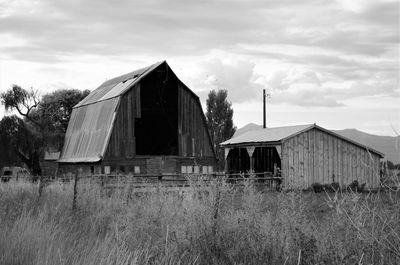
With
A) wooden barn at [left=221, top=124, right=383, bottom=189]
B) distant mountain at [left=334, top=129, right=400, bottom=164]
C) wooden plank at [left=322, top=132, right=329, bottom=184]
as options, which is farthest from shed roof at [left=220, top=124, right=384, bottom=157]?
distant mountain at [left=334, top=129, right=400, bottom=164]

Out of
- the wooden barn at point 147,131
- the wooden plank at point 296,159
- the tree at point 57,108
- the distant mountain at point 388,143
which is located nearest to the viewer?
the distant mountain at point 388,143

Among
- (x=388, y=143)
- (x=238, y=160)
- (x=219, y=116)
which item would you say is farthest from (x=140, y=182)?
(x=219, y=116)

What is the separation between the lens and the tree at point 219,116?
6038 cm

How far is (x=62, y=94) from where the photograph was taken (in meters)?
52.2

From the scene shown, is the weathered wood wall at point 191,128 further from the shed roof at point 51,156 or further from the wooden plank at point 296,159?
the shed roof at point 51,156

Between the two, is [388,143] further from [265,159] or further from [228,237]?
[228,237]

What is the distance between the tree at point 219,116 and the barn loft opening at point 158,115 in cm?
2451

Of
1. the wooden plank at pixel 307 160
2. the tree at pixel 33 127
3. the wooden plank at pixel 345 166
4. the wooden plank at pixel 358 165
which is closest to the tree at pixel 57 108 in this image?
the tree at pixel 33 127

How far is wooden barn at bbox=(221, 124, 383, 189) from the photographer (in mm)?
28688

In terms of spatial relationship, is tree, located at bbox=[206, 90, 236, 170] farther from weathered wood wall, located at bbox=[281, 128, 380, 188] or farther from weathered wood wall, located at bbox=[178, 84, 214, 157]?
weathered wood wall, located at bbox=[281, 128, 380, 188]

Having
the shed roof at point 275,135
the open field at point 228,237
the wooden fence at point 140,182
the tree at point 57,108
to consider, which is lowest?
the open field at point 228,237

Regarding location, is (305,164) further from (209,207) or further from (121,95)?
(209,207)

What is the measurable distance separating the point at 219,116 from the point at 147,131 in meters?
26.6

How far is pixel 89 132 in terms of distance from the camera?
118 feet
